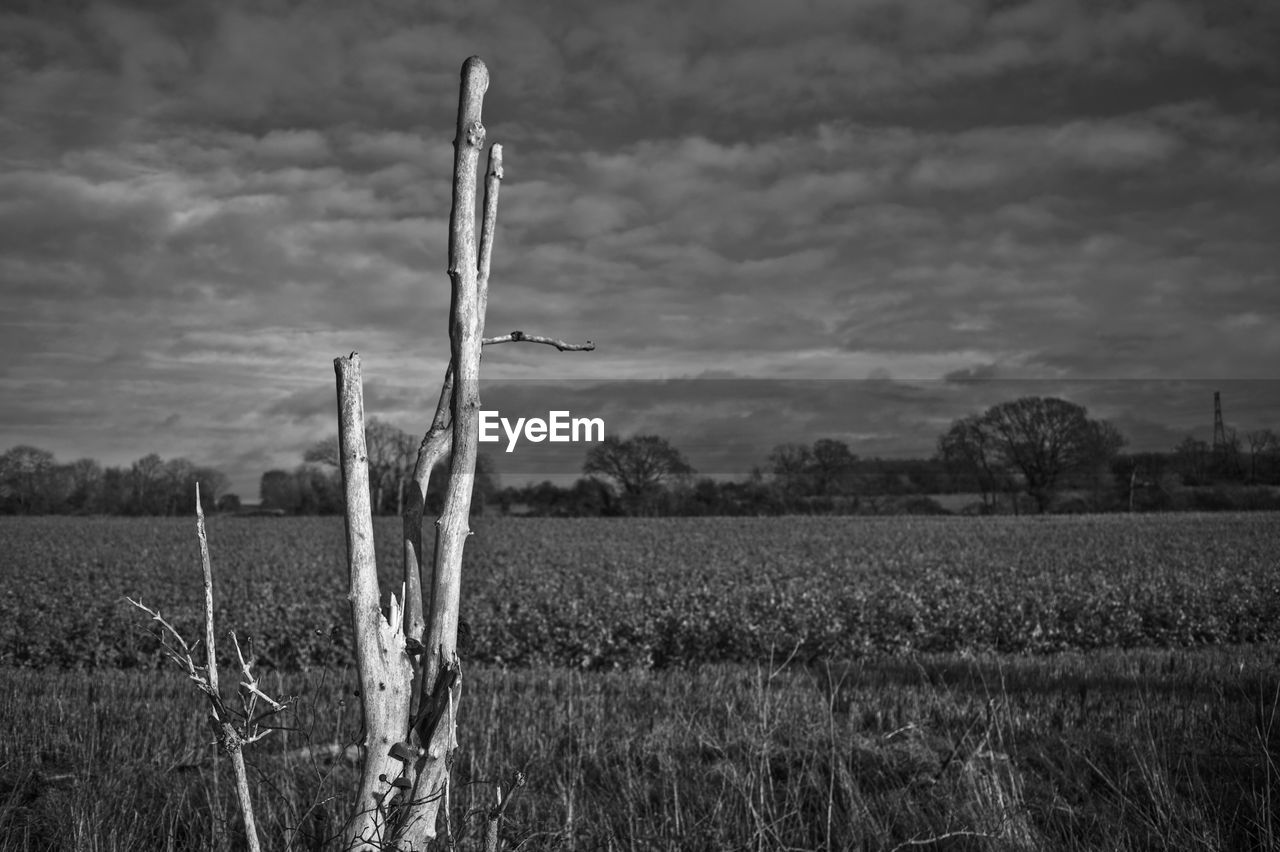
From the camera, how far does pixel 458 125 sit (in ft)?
8.32

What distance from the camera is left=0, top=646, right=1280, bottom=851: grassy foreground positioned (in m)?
4.11

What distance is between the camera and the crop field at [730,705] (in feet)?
14.1

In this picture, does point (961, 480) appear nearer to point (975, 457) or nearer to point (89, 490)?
point (975, 457)

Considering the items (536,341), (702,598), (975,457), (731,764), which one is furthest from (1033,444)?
(536,341)

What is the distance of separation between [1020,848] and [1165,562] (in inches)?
800

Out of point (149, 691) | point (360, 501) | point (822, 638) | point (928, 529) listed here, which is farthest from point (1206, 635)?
point (928, 529)

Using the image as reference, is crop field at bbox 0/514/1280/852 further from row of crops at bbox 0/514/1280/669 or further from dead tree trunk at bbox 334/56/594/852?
dead tree trunk at bbox 334/56/594/852

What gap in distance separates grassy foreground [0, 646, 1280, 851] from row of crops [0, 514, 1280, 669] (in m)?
0.85

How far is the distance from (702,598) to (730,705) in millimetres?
6958

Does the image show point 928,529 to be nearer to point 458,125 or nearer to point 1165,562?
point 1165,562

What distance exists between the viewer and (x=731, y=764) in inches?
178

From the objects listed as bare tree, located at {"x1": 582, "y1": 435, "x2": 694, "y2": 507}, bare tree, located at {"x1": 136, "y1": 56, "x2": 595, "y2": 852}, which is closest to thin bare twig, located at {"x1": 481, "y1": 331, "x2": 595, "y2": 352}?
bare tree, located at {"x1": 136, "y1": 56, "x2": 595, "y2": 852}

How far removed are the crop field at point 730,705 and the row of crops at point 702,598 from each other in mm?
67

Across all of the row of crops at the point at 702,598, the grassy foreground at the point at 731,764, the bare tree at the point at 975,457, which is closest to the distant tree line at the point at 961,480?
the bare tree at the point at 975,457
